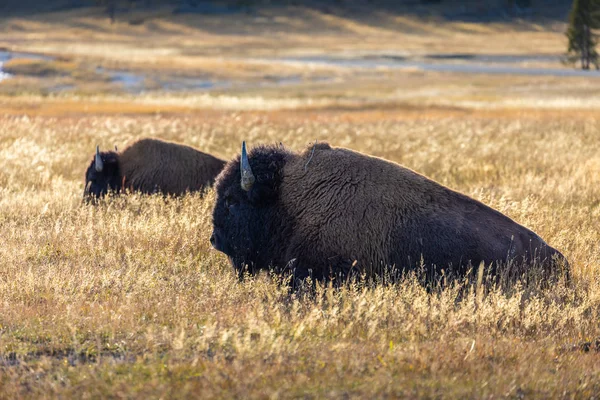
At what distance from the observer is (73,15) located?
143375 millimetres

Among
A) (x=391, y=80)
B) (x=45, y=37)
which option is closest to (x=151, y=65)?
(x=391, y=80)

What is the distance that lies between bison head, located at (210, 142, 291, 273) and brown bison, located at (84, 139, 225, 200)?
13.2 ft

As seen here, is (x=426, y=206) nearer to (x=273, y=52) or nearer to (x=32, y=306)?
(x=32, y=306)

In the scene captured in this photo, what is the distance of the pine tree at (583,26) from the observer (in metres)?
69.7

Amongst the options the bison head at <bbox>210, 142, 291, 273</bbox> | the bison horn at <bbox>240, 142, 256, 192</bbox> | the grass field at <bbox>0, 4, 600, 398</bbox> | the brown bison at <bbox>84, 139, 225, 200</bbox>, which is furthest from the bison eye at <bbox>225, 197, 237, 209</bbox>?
the brown bison at <bbox>84, 139, 225, 200</bbox>

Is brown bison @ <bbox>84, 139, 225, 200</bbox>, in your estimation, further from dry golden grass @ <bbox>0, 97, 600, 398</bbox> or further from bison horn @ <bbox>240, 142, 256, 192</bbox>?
bison horn @ <bbox>240, 142, 256, 192</bbox>

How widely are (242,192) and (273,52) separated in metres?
90.8

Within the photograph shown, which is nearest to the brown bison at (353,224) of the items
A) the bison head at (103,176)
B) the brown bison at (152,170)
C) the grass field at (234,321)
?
the grass field at (234,321)

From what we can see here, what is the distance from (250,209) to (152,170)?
182 inches

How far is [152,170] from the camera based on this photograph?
11188mm

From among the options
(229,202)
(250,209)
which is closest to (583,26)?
(229,202)

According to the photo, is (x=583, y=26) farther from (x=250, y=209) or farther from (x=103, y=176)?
(x=250, y=209)

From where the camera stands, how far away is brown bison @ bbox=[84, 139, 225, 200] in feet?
36.6

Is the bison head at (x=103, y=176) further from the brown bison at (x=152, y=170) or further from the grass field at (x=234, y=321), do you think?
the grass field at (x=234, y=321)
